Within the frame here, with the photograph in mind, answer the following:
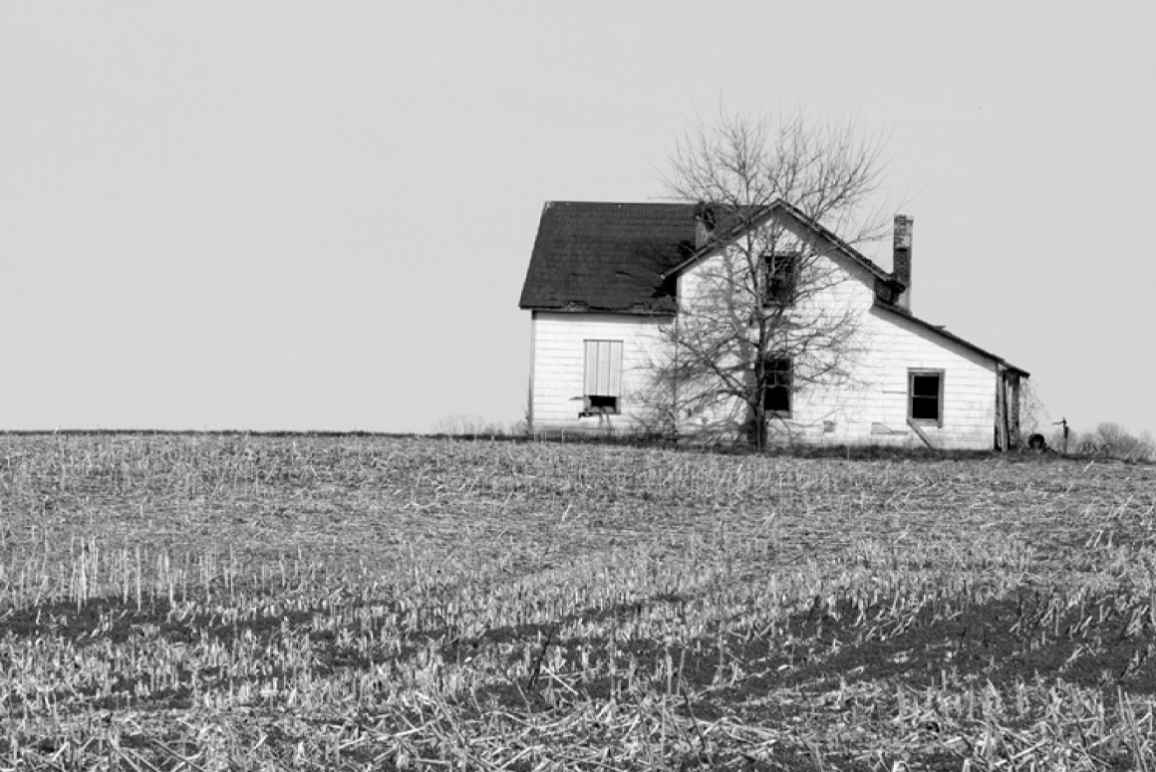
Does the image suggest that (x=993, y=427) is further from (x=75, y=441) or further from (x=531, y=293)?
(x=75, y=441)

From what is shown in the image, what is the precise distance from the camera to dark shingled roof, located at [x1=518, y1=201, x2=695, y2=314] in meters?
45.5

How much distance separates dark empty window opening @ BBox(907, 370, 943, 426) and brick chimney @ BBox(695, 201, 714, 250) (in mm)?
6559

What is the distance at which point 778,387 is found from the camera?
45219 mm

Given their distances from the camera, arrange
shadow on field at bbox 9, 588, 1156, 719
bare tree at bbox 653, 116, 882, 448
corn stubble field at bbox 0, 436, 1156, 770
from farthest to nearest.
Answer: bare tree at bbox 653, 116, 882, 448 < shadow on field at bbox 9, 588, 1156, 719 < corn stubble field at bbox 0, 436, 1156, 770

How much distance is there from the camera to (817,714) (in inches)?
404

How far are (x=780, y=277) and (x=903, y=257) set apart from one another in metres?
6.72

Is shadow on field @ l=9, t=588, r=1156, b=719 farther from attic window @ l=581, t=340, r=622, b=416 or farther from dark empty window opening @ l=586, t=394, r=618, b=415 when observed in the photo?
attic window @ l=581, t=340, r=622, b=416

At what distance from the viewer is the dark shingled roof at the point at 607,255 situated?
149 ft

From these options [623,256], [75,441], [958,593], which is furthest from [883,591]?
[623,256]

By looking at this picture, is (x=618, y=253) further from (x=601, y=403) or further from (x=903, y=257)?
(x=903, y=257)

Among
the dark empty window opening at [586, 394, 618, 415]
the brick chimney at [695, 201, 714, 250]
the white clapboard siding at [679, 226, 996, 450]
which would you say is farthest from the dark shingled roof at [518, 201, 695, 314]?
the dark empty window opening at [586, 394, 618, 415]

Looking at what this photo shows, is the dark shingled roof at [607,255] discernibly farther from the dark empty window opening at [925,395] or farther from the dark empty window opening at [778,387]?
the dark empty window opening at [925,395]

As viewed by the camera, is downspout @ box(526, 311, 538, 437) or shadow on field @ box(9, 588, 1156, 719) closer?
shadow on field @ box(9, 588, 1156, 719)

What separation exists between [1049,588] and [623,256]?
29.6 meters
